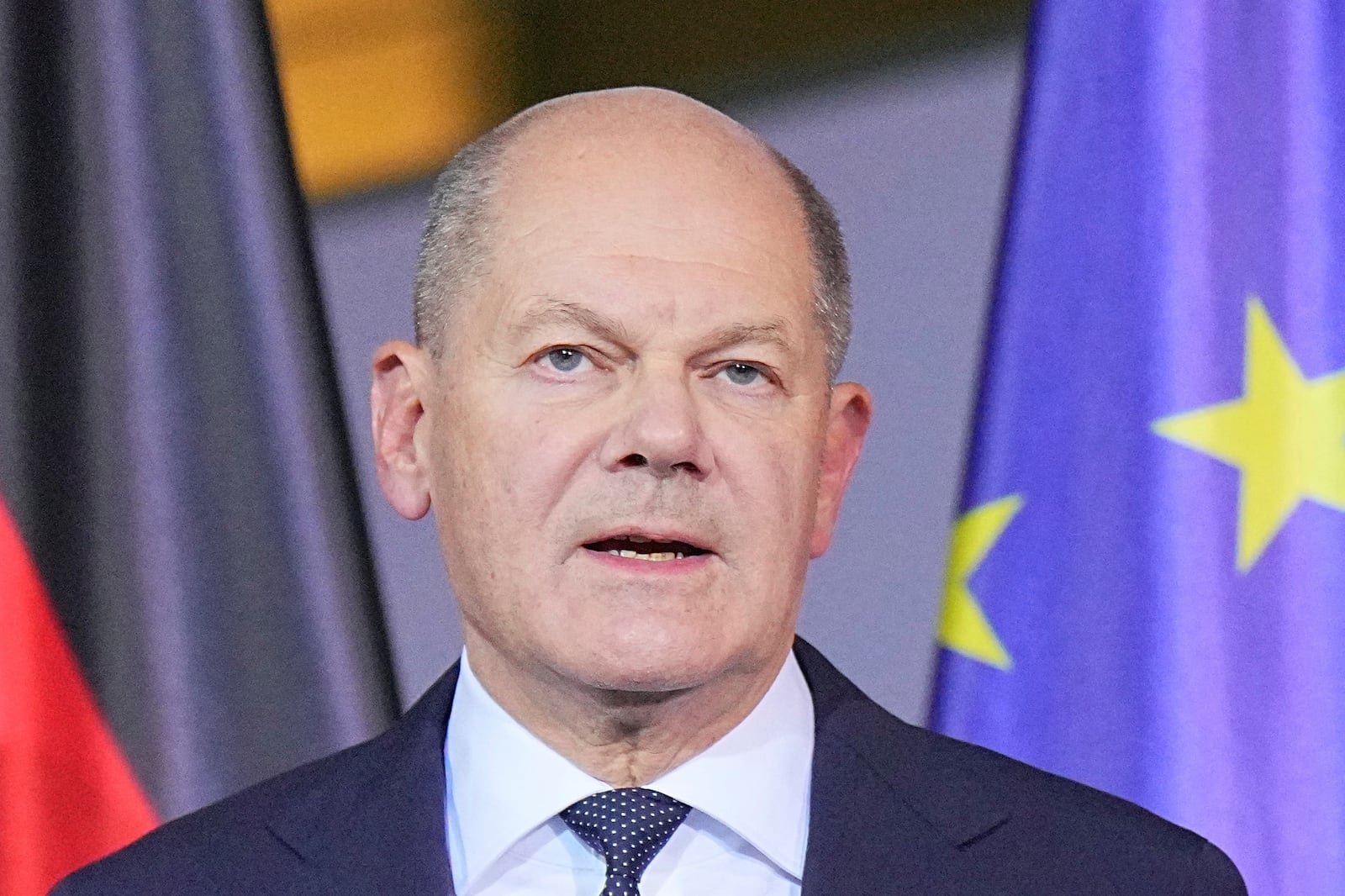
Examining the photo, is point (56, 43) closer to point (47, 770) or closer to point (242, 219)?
point (242, 219)

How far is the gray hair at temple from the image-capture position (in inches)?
75.9

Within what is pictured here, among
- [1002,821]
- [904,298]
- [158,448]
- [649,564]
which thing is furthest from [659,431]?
[904,298]

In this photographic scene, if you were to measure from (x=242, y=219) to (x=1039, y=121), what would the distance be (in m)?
1.11

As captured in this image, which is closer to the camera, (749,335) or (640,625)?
(640,625)

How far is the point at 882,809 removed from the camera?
182 cm

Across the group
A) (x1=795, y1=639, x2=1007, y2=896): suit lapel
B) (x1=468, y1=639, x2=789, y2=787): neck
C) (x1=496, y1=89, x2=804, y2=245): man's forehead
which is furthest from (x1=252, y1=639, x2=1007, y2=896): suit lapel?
(x1=496, y1=89, x2=804, y2=245): man's forehead

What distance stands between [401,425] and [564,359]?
27 cm

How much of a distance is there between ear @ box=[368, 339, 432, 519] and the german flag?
584mm

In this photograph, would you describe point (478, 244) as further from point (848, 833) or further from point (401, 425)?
point (848, 833)

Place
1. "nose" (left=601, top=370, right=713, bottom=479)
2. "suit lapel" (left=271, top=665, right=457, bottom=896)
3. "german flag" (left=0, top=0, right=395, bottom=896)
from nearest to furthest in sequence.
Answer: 1. "nose" (left=601, top=370, right=713, bottom=479)
2. "suit lapel" (left=271, top=665, right=457, bottom=896)
3. "german flag" (left=0, top=0, right=395, bottom=896)

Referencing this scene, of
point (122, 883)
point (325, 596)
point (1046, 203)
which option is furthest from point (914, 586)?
point (122, 883)

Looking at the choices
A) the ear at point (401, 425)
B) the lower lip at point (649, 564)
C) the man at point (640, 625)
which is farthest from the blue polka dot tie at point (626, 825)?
the ear at point (401, 425)

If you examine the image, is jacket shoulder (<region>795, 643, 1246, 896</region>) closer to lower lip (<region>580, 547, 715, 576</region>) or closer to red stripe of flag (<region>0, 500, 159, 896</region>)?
lower lip (<region>580, 547, 715, 576</region>)

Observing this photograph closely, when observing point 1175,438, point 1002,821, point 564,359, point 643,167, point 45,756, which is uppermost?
point 643,167
